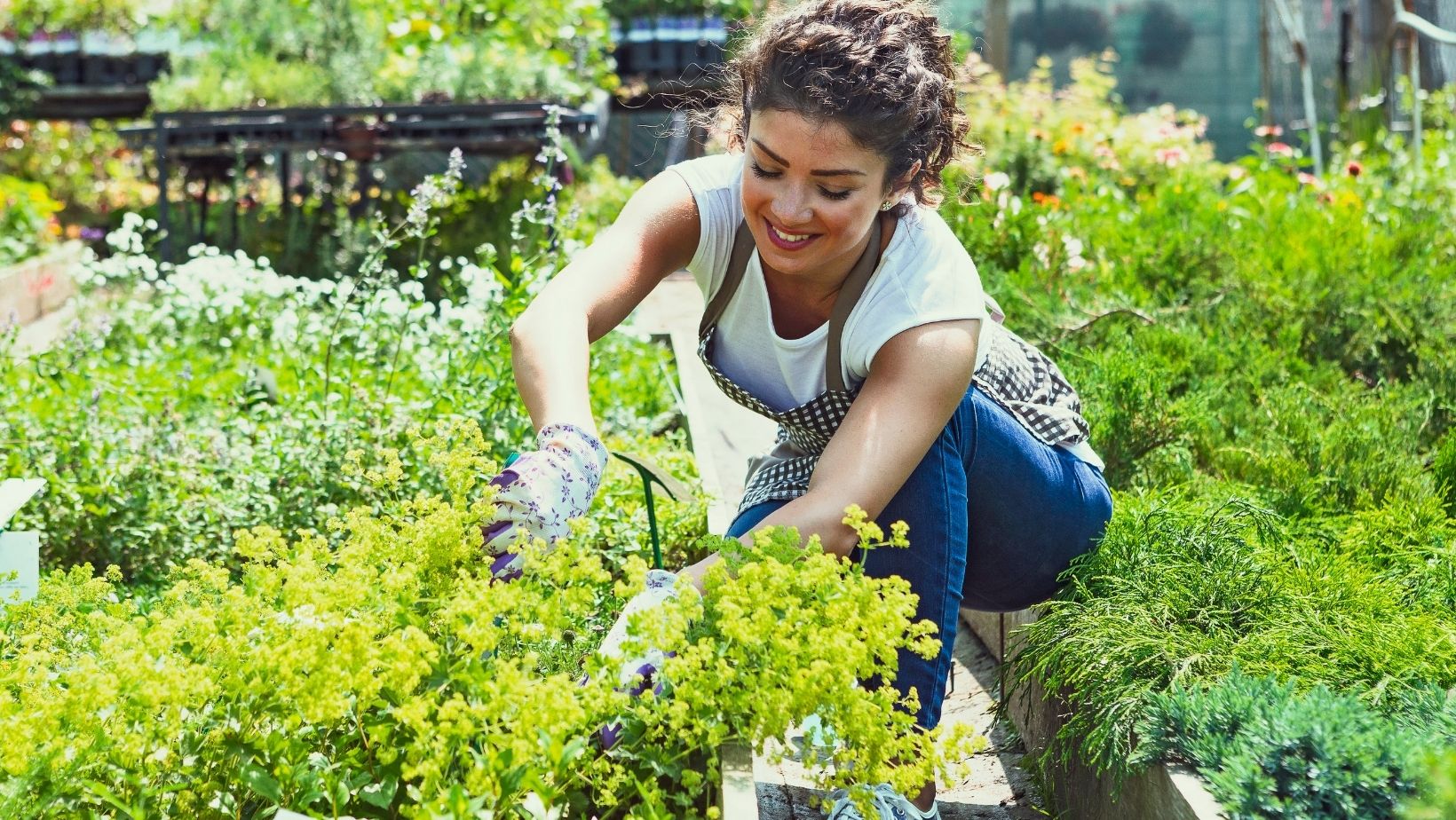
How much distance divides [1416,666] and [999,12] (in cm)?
769

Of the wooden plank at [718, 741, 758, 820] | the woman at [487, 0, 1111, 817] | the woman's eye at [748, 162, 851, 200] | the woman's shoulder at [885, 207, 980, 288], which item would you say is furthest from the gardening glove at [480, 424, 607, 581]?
the woman's shoulder at [885, 207, 980, 288]

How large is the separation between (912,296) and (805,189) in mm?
228

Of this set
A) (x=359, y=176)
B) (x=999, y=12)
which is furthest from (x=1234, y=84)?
(x=359, y=176)

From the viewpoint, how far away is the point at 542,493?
5.34ft

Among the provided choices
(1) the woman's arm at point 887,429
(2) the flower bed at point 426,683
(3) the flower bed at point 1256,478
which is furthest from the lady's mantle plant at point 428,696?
(3) the flower bed at point 1256,478

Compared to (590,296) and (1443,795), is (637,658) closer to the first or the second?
(590,296)

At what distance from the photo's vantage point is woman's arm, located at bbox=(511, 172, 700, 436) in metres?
1.84

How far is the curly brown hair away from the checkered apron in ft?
0.54

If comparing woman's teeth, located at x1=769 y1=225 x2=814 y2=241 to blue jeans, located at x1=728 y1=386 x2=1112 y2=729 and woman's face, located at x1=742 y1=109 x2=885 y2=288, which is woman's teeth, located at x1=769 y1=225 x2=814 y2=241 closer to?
woman's face, located at x1=742 y1=109 x2=885 y2=288

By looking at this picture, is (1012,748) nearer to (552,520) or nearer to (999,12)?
(552,520)

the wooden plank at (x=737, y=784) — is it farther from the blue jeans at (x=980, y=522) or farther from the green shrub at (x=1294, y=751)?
the green shrub at (x=1294, y=751)

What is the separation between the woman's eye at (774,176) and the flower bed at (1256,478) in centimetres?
37

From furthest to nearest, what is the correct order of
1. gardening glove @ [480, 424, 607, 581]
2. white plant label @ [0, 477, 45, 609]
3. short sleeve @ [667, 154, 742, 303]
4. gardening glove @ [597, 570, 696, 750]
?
short sleeve @ [667, 154, 742, 303] < white plant label @ [0, 477, 45, 609] < gardening glove @ [480, 424, 607, 581] < gardening glove @ [597, 570, 696, 750]

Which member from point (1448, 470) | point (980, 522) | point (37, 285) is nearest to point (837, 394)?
point (980, 522)
